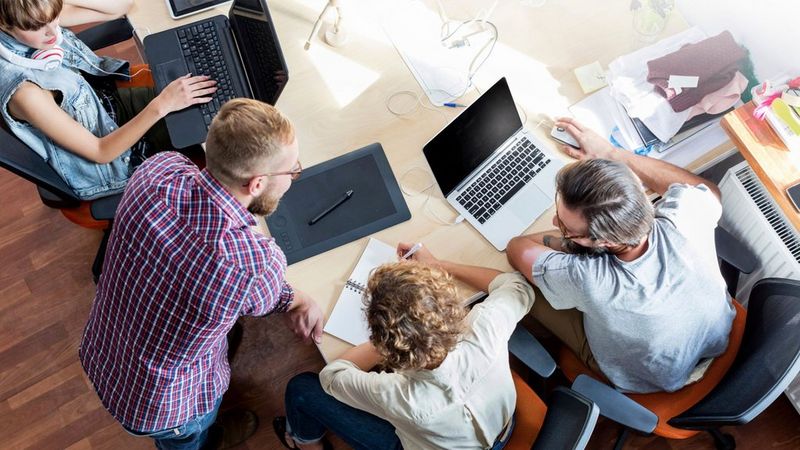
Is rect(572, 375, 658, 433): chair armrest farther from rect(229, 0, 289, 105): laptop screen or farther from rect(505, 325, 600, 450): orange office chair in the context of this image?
rect(229, 0, 289, 105): laptop screen

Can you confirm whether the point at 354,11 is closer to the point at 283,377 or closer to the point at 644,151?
the point at 644,151

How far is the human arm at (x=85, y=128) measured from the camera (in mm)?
1755

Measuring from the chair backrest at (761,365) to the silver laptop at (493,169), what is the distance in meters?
0.60

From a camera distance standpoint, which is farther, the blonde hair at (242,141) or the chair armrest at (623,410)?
the chair armrest at (623,410)

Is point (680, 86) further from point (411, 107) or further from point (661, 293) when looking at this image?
point (411, 107)

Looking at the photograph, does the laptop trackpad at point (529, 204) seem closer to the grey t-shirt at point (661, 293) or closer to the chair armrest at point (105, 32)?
the grey t-shirt at point (661, 293)

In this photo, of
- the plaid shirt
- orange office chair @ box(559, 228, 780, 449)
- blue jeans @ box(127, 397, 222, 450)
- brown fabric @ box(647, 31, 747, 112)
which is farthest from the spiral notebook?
brown fabric @ box(647, 31, 747, 112)

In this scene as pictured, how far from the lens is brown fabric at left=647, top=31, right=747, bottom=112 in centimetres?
193

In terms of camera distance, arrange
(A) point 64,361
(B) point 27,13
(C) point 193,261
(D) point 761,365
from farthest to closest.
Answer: (A) point 64,361
(B) point 27,13
(D) point 761,365
(C) point 193,261

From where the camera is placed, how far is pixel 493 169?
1.88 metres

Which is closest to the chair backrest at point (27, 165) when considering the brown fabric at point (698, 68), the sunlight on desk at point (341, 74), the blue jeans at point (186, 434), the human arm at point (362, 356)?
the blue jeans at point (186, 434)

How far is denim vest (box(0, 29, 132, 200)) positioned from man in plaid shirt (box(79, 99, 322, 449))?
432mm

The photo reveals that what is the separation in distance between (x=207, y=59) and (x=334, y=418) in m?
1.11

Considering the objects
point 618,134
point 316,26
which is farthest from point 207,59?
point 618,134
